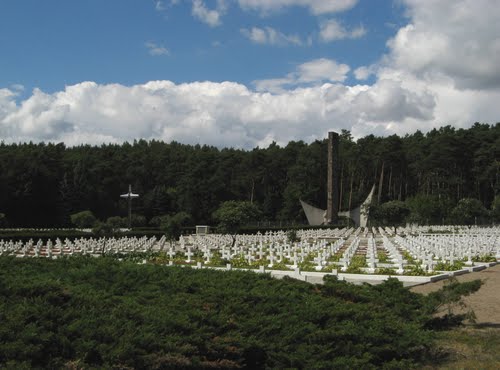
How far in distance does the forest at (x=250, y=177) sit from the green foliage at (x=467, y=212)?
1.06 metres

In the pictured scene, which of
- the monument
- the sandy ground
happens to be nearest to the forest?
the monument

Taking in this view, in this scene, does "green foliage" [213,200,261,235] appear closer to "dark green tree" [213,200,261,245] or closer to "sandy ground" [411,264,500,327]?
"dark green tree" [213,200,261,245]

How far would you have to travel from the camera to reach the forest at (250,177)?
6141cm

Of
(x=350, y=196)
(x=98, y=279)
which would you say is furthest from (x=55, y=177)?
(x=98, y=279)

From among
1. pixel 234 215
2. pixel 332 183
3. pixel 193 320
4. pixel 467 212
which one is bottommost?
pixel 193 320

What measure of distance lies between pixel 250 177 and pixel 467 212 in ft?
107

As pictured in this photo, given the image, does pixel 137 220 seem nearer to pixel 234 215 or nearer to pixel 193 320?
pixel 234 215

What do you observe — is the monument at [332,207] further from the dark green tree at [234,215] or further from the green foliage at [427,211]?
the dark green tree at [234,215]

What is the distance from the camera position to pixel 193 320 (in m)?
5.79

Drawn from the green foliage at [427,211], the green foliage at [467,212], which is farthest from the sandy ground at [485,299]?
the green foliage at [467,212]

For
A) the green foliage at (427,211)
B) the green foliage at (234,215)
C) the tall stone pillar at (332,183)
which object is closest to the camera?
the green foliage at (234,215)

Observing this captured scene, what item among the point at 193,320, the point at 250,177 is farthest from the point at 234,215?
the point at 250,177

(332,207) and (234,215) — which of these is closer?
(234,215)

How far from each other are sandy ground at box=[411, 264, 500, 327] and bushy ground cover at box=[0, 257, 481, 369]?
1339 millimetres
